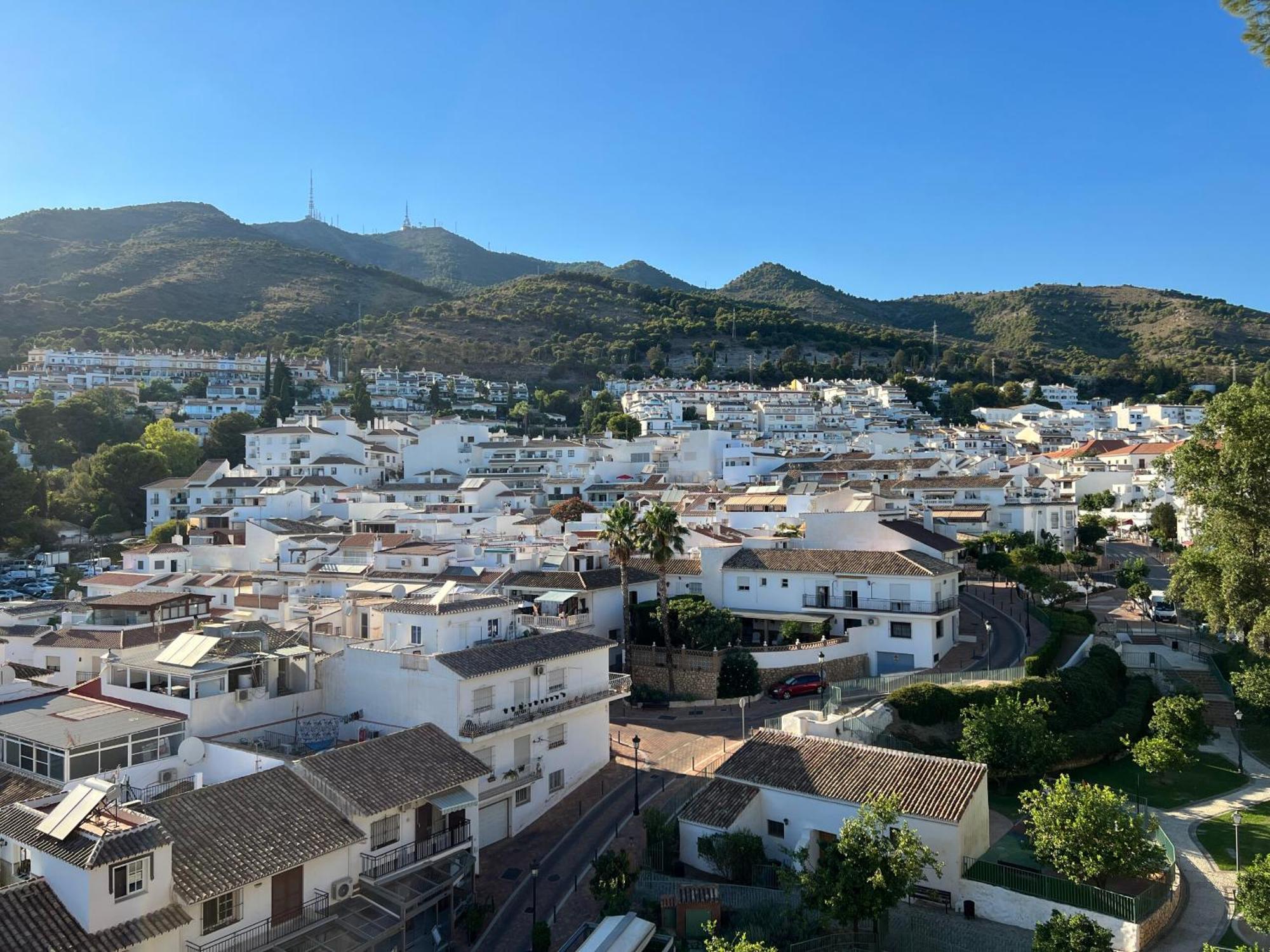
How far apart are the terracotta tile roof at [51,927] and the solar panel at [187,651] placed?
28.2 feet

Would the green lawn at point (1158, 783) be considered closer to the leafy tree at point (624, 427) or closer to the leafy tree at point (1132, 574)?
the leafy tree at point (1132, 574)

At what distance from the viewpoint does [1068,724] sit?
3125cm

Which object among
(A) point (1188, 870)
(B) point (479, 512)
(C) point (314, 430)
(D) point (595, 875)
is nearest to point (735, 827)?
(D) point (595, 875)

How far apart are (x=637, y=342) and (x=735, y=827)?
134535mm

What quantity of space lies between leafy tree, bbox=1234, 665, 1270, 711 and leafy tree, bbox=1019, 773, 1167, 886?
12.9 meters

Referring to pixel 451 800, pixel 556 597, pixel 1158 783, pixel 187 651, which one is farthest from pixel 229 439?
pixel 1158 783

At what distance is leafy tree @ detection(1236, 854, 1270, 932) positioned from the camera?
1712 cm

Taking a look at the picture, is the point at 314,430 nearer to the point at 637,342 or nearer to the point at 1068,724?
the point at 1068,724

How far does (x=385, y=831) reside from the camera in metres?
20.3

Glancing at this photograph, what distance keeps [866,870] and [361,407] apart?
287 ft

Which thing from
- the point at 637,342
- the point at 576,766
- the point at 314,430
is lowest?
the point at 576,766

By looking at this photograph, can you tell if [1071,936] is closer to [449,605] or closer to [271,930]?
[271,930]

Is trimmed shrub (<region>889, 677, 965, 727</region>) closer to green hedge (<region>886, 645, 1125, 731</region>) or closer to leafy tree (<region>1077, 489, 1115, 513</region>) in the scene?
green hedge (<region>886, 645, 1125, 731</region>)

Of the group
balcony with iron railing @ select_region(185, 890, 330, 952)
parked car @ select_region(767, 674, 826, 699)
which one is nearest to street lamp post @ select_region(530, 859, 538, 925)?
balcony with iron railing @ select_region(185, 890, 330, 952)
